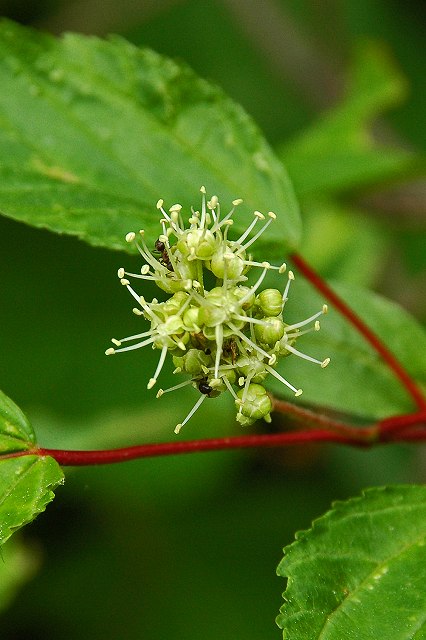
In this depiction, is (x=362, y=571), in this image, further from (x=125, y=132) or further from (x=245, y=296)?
(x=125, y=132)

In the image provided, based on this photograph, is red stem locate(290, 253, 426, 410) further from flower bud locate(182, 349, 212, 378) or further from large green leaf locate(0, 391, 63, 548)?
large green leaf locate(0, 391, 63, 548)

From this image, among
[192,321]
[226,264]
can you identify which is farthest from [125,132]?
[192,321]

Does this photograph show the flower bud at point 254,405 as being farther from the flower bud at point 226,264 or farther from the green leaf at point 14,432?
the green leaf at point 14,432

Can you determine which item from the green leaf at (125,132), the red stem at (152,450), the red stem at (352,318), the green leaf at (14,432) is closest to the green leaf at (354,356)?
the red stem at (352,318)

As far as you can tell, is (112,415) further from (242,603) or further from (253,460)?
(242,603)

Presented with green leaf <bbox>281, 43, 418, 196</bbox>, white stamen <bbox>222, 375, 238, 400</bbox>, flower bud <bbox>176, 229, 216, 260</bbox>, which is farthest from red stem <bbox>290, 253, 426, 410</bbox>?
green leaf <bbox>281, 43, 418, 196</bbox>

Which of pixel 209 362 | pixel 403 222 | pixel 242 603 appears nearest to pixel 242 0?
pixel 403 222
